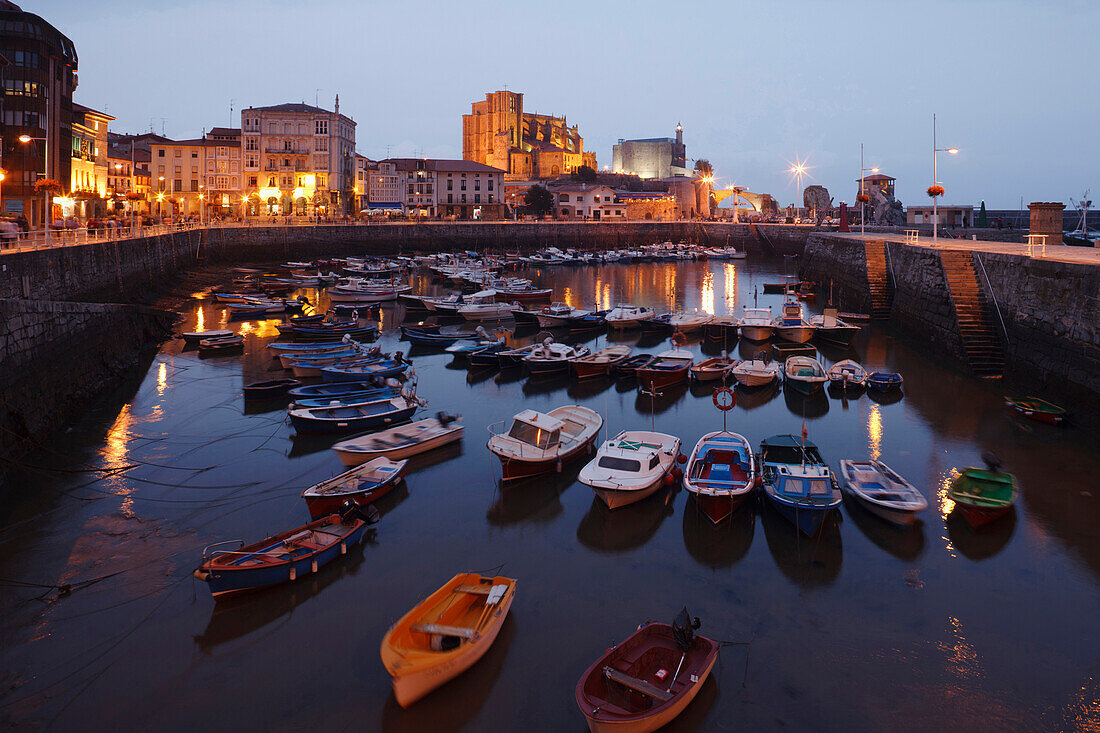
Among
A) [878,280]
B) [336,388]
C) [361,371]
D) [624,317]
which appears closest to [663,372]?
[361,371]

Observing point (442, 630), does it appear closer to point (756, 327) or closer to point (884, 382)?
point (884, 382)

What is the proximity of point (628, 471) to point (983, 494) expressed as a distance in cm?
726

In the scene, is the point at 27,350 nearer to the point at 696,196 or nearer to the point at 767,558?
the point at 767,558

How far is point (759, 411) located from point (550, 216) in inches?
3637

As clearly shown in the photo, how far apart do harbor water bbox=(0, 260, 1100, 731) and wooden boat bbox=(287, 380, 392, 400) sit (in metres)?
1.31

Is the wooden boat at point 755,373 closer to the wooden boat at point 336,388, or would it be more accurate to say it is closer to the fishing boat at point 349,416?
the fishing boat at point 349,416

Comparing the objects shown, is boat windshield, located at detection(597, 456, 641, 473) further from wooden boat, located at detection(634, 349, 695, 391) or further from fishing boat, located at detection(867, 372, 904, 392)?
fishing boat, located at detection(867, 372, 904, 392)

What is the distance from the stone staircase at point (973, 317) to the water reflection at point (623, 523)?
16.9 metres

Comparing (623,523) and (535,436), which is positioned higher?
(535,436)

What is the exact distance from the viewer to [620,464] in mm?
16125

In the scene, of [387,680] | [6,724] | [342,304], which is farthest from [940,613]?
[342,304]

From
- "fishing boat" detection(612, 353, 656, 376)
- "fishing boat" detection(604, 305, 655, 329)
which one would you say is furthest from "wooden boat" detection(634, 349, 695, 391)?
"fishing boat" detection(604, 305, 655, 329)

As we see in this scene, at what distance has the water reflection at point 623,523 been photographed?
14.6 m

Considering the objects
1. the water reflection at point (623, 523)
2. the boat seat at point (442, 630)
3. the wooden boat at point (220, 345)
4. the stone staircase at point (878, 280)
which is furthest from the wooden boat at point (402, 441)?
the stone staircase at point (878, 280)
